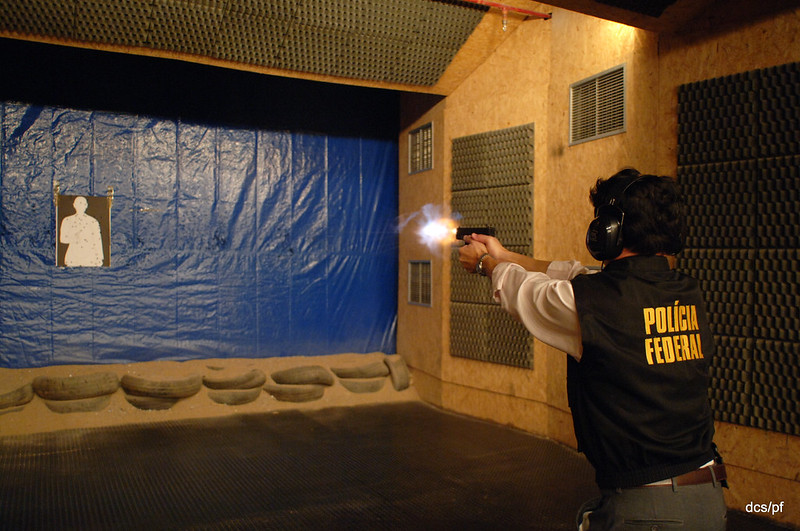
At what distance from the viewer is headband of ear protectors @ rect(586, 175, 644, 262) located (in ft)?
5.06

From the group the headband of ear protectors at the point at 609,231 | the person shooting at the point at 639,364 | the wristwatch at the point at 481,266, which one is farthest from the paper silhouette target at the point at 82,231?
the headband of ear protectors at the point at 609,231

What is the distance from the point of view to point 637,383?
140cm

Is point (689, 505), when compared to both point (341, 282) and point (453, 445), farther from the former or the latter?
point (341, 282)

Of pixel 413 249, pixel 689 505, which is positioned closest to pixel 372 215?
pixel 413 249

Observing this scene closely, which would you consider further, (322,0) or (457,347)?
(457,347)

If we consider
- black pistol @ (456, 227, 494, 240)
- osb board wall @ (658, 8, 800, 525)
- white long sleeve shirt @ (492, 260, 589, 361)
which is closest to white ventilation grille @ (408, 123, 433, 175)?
osb board wall @ (658, 8, 800, 525)

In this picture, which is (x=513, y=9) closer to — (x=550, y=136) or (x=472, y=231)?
(x=550, y=136)

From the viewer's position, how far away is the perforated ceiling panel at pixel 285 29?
4094mm

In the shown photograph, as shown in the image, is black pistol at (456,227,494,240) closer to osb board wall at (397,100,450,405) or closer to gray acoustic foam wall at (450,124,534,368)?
gray acoustic foam wall at (450,124,534,368)

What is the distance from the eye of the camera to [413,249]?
611cm

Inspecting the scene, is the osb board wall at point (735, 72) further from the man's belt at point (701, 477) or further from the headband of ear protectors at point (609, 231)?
the headband of ear protectors at point (609, 231)

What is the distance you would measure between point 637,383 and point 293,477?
2832mm

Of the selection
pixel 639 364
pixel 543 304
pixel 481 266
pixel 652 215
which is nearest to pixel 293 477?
pixel 481 266

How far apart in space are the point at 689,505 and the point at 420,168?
486 centimetres
